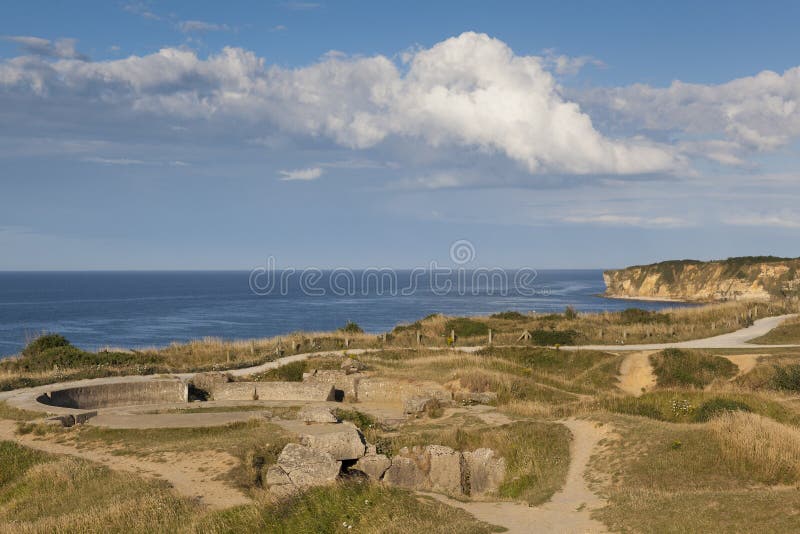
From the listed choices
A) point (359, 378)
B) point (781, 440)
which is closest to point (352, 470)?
point (781, 440)

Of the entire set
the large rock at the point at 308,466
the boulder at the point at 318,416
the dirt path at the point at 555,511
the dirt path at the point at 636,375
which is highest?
the large rock at the point at 308,466

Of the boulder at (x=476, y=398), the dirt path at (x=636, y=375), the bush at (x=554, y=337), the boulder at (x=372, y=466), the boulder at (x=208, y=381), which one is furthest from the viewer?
the bush at (x=554, y=337)

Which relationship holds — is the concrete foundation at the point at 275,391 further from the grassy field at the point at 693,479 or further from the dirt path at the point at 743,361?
the dirt path at the point at 743,361

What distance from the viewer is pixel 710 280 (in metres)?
129

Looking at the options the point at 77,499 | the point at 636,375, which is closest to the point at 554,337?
the point at 636,375

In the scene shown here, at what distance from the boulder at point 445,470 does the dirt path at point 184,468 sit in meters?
5.29

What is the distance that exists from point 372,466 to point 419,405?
28.9ft

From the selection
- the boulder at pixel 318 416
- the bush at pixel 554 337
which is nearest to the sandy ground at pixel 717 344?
the bush at pixel 554 337

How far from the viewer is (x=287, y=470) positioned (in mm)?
16672

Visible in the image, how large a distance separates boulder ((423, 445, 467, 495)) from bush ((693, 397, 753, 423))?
929cm

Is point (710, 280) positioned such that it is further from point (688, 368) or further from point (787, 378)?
point (787, 378)

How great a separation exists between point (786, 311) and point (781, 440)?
57.1 m

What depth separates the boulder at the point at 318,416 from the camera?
23531 mm

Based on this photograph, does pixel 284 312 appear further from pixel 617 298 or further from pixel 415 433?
pixel 415 433
